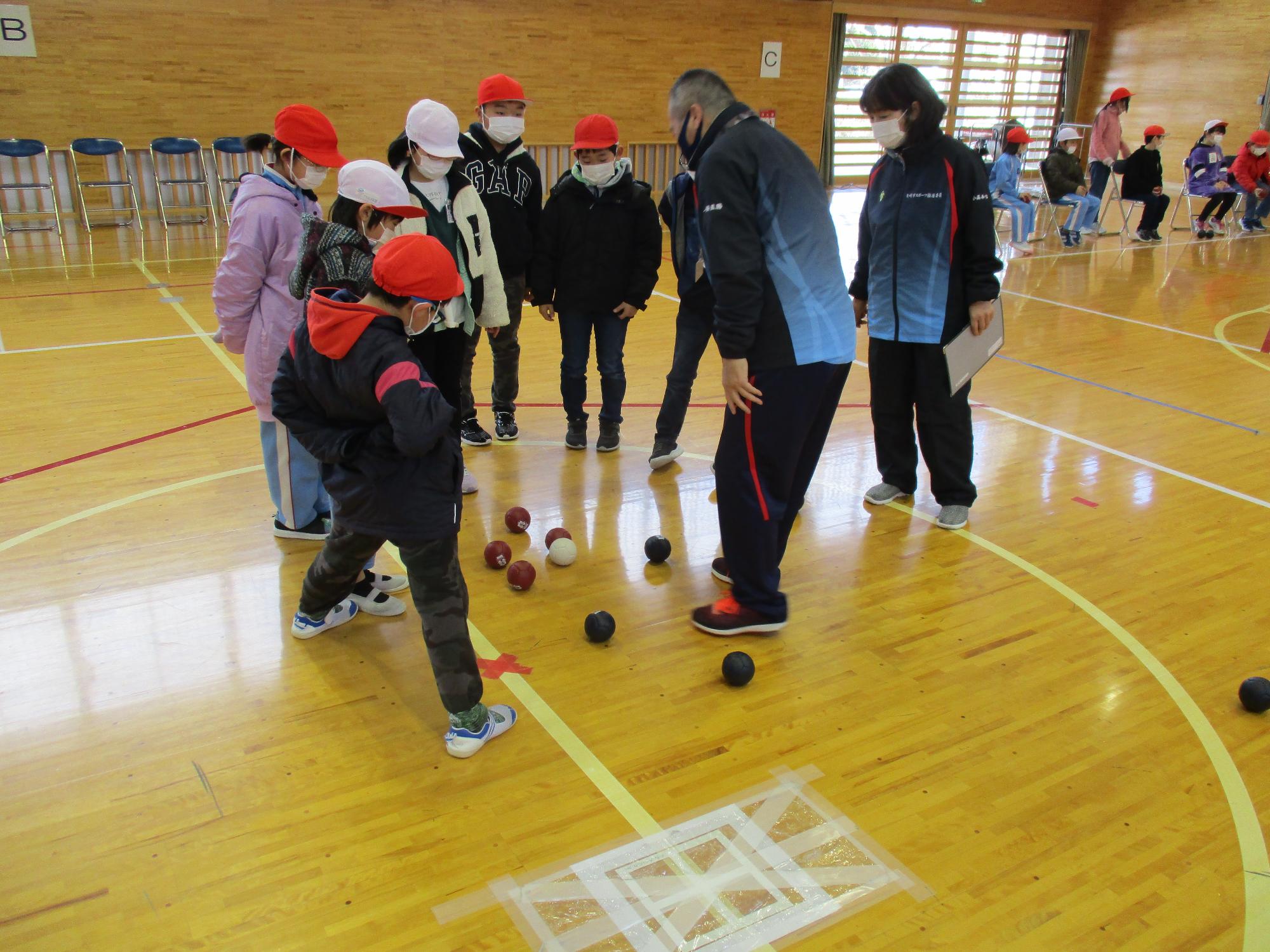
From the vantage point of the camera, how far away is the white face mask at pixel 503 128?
4512 mm

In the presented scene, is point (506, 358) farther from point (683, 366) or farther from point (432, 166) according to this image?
point (432, 166)

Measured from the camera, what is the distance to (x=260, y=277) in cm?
349

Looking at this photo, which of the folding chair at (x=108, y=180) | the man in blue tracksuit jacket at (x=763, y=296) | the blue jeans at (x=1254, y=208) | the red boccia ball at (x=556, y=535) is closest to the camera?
the man in blue tracksuit jacket at (x=763, y=296)

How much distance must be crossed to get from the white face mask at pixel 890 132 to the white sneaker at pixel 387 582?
261 centimetres

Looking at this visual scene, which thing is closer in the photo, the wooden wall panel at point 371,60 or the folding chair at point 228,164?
the wooden wall panel at point 371,60

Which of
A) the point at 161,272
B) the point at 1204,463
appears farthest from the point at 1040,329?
the point at 161,272

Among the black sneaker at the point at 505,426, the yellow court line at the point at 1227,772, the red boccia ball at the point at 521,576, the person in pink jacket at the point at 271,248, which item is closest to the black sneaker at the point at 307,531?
the person in pink jacket at the point at 271,248

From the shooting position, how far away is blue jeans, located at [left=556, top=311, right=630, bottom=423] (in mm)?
4895

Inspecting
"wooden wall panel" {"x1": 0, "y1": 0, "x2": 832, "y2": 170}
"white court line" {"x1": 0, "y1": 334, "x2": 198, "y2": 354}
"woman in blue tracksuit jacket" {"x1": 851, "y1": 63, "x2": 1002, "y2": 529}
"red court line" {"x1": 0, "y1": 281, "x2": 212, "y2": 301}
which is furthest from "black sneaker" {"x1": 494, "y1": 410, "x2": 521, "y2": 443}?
"wooden wall panel" {"x1": 0, "y1": 0, "x2": 832, "y2": 170}

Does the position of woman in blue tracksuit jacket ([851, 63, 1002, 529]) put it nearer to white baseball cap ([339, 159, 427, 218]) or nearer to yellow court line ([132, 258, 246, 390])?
white baseball cap ([339, 159, 427, 218])

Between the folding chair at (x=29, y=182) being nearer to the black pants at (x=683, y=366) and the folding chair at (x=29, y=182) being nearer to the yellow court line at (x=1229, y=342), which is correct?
the black pants at (x=683, y=366)

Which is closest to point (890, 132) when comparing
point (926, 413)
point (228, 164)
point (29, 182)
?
point (926, 413)

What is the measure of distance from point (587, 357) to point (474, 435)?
0.79 metres

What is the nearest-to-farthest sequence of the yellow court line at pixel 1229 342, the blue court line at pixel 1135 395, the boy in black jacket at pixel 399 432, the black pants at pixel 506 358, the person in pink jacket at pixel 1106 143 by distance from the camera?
the boy in black jacket at pixel 399 432 < the black pants at pixel 506 358 < the blue court line at pixel 1135 395 < the yellow court line at pixel 1229 342 < the person in pink jacket at pixel 1106 143
